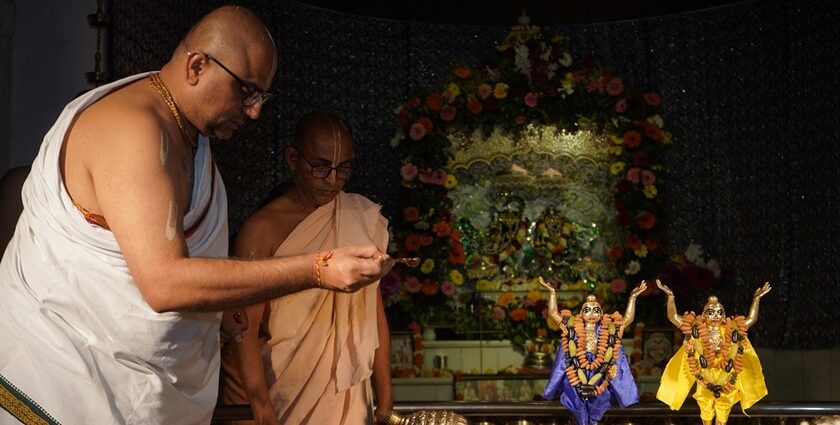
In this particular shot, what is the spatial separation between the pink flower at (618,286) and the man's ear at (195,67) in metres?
5.63

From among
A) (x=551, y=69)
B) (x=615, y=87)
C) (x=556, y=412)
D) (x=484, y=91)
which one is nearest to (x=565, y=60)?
(x=551, y=69)

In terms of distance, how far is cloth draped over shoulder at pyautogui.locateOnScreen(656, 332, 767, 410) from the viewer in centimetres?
361

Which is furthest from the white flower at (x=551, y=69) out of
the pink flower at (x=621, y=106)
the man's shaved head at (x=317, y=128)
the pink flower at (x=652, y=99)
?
the man's shaved head at (x=317, y=128)

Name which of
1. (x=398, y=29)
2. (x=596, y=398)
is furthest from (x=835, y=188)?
(x=596, y=398)

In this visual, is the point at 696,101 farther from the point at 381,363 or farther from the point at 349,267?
the point at 349,267

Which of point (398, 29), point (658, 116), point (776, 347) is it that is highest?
point (398, 29)

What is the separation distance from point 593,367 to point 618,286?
417cm

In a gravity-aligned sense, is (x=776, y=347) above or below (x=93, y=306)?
below

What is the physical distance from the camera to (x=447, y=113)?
308 inches

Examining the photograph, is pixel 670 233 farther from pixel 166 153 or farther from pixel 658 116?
pixel 166 153

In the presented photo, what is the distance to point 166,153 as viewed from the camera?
7.72ft

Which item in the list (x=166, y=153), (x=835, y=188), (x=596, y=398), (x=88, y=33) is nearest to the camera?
(x=166, y=153)

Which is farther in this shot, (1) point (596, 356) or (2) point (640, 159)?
(2) point (640, 159)

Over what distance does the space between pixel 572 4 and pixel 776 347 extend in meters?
2.80
